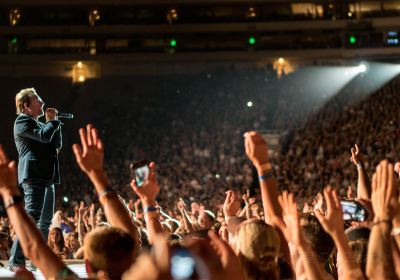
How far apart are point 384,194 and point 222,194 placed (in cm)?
1942

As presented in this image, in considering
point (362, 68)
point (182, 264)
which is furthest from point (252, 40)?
point (182, 264)

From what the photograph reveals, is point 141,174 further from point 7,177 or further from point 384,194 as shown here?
point 384,194

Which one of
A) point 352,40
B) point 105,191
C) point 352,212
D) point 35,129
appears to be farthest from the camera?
point 352,40

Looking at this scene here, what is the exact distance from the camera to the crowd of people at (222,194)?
113 inches

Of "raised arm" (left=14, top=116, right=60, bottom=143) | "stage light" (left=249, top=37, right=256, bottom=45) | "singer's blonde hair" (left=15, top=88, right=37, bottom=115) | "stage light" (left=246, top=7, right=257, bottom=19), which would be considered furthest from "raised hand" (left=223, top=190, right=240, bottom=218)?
"stage light" (left=246, top=7, right=257, bottom=19)

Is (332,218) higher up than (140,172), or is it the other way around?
(140,172)

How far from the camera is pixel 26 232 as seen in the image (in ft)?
10.1

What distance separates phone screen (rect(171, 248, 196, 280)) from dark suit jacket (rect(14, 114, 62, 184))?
13.6ft

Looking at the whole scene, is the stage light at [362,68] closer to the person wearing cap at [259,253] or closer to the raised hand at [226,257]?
the person wearing cap at [259,253]

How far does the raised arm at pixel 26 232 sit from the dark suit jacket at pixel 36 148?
3043 millimetres

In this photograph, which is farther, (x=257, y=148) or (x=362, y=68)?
(x=362, y=68)

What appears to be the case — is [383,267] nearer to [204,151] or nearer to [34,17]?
[204,151]

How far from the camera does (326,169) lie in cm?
2302

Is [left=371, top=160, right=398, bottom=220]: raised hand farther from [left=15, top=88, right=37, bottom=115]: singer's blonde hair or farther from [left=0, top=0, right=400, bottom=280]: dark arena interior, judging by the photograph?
[left=0, top=0, right=400, bottom=280]: dark arena interior
